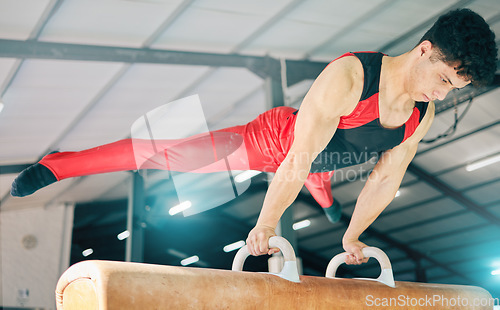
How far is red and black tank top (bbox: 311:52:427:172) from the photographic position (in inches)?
79.4

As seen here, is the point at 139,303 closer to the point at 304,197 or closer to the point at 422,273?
the point at 304,197

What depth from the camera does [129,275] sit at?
51.4 inches

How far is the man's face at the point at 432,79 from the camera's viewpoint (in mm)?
1833

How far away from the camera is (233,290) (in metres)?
1.52

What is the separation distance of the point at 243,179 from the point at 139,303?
9.99 m

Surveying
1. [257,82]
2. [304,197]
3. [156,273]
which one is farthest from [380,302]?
[304,197]

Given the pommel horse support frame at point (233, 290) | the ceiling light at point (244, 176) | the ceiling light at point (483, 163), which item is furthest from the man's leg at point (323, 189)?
the ceiling light at point (483, 163)

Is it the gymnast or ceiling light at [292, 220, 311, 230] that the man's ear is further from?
ceiling light at [292, 220, 311, 230]

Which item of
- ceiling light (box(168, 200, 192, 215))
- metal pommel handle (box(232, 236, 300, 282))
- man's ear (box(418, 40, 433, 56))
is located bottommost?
metal pommel handle (box(232, 236, 300, 282))

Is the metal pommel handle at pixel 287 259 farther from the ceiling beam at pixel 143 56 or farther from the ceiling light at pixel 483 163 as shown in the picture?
the ceiling light at pixel 483 163

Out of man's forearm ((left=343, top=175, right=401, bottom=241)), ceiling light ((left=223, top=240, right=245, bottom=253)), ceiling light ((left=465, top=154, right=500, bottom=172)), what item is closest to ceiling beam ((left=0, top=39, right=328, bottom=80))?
man's forearm ((left=343, top=175, right=401, bottom=241))

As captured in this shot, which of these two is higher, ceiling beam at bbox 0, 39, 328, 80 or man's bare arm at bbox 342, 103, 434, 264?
ceiling beam at bbox 0, 39, 328, 80

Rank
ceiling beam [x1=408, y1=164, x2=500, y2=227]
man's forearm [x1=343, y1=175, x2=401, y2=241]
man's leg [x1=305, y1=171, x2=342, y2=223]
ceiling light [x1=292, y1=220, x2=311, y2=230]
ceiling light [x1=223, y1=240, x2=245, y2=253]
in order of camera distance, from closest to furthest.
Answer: man's forearm [x1=343, y1=175, x2=401, y2=241], man's leg [x1=305, y1=171, x2=342, y2=223], ceiling beam [x1=408, y1=164, x2=500, y2=227], ceiling light [x1=292, y1=220, x2=311, y2=230], ceiling light [x1=223, y1=240, x2=245, y2=253]

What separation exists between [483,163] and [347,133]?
9.14 meters
